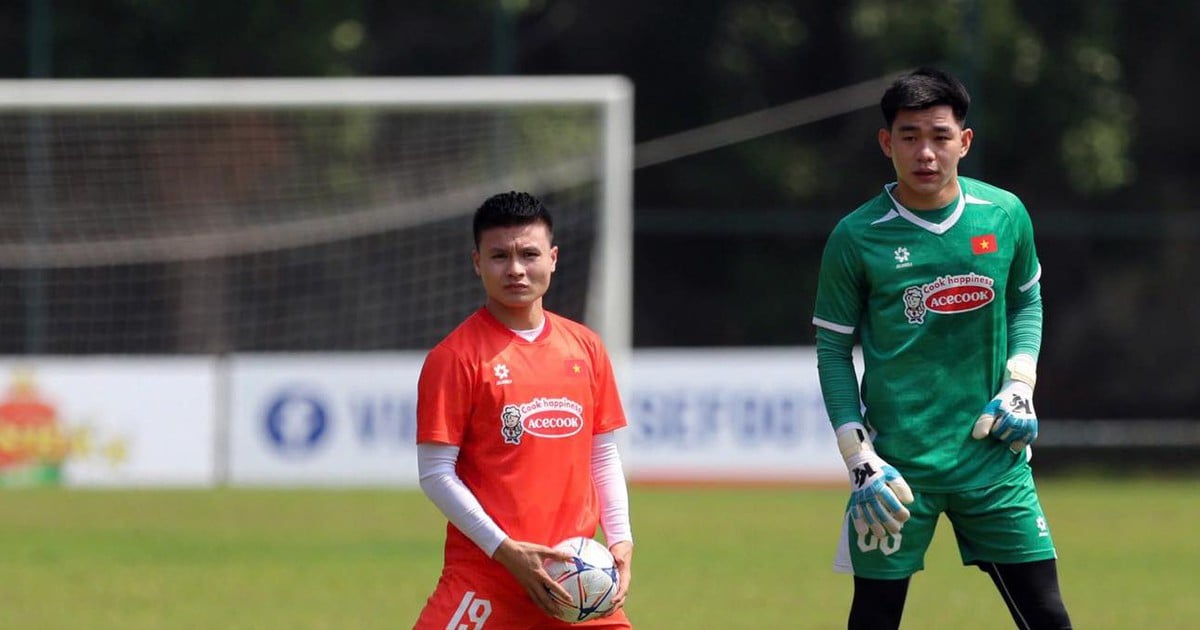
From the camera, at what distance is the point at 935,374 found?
578 cm

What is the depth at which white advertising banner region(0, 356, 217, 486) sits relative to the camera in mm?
17172

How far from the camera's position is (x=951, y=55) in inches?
869

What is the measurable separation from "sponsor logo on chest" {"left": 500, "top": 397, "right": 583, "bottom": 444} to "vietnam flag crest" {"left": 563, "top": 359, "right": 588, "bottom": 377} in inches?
3.3

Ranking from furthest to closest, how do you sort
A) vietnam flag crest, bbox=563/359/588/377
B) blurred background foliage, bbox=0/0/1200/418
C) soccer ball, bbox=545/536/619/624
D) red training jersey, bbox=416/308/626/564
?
blurred background foliage, bbox=0/0/1200/418, vietnam flag crest, bbox=563/359/588/377, red training jersey, bbox=416/308/626/564, soccer ball, bbox=545/536/619/624

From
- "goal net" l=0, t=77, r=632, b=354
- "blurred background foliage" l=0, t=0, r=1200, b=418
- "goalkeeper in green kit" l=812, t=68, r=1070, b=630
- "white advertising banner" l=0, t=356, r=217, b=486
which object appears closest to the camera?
"goalkeeper in green kit" l=812, t=68, r=1070, b=630

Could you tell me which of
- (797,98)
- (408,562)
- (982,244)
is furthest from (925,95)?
(797,98)

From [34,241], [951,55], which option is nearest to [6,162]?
[34,241]

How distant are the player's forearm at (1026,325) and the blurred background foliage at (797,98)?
15.9m

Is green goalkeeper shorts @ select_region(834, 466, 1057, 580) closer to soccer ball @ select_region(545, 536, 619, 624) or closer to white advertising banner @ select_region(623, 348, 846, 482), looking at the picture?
soccer ball @ select_region(545, 536, 619, 624)

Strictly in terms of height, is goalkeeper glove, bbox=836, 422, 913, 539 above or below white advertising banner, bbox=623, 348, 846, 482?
above

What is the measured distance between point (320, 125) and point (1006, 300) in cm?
1524

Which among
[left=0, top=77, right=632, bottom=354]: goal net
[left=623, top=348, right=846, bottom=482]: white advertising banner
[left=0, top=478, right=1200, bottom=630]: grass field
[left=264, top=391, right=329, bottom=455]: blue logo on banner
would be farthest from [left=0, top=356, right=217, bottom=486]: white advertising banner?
[left=623, top=348, right=846, bottom=482]: white advertising banner

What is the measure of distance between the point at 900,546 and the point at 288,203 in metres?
14.3

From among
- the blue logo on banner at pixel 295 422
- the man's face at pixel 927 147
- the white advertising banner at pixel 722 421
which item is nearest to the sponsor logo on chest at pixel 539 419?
the man's face at pixel 927 147
